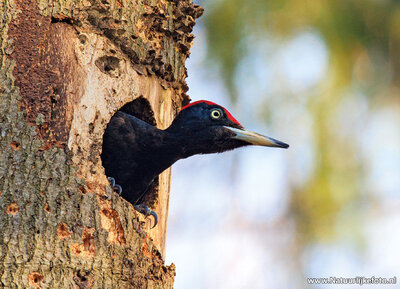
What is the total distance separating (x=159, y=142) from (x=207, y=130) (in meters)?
0.36

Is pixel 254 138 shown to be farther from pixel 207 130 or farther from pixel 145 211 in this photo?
pixel 145 211

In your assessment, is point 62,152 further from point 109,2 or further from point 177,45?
point 177,45

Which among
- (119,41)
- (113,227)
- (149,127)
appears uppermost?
(119,41)

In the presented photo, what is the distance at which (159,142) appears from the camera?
392cm

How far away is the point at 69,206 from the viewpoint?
106 inches

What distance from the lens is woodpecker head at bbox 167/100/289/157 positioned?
3.99m

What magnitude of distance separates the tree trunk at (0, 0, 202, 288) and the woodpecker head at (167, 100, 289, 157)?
21.4 inches

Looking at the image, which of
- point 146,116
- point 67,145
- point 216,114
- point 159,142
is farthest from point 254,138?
point 67,145

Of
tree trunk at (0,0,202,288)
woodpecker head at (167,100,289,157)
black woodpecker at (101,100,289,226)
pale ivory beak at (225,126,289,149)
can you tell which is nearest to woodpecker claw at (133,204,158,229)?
tree trunk at (0,0,202,288)

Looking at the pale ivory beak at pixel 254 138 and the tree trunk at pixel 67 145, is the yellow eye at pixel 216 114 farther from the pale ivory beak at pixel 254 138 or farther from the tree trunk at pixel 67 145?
the tree trunk at pixel 67 145

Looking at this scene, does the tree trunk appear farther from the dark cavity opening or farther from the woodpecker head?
the woodpecker head

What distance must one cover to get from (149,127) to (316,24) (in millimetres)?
2566

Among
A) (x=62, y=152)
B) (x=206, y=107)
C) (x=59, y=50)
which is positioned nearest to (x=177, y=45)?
(x=206, y=107)

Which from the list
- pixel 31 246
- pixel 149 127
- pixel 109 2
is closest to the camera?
pixel 31 246
